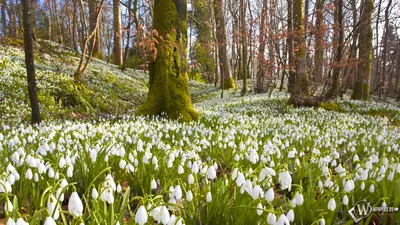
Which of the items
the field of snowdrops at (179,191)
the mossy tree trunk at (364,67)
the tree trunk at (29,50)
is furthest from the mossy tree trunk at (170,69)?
the mossy tree trunk at (364,67)

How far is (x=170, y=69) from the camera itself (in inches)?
330

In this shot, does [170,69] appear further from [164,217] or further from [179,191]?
[164,217]

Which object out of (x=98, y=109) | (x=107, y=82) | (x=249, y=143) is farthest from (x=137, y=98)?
(x=249, y=143)

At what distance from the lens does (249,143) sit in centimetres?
445

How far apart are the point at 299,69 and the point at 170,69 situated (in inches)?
282

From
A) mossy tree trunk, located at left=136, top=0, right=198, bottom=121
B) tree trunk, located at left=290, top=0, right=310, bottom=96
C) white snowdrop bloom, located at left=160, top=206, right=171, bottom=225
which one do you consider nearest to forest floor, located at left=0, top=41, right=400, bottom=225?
white snowdrop bloom, located at left=160, top=206, right=171, bottom=225

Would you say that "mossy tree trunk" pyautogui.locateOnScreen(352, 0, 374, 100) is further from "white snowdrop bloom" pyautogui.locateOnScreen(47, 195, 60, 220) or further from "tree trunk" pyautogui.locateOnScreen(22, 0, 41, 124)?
"white snowdrop bloom" pyautogui.locateOnScreen(47, 195, 60, 220)

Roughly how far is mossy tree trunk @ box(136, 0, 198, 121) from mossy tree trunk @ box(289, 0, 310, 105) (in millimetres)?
5697

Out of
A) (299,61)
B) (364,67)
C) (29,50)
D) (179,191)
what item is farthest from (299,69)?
(179,191)

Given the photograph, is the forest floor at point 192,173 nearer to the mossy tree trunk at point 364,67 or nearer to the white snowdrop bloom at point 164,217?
the white snowdrop bloom at point 164,217

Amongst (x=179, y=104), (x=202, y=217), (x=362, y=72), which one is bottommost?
(x=202, y=217)

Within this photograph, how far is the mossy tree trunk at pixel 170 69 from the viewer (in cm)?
824

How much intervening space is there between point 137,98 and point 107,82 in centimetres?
160

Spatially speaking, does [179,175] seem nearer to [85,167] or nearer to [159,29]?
[85,167]
